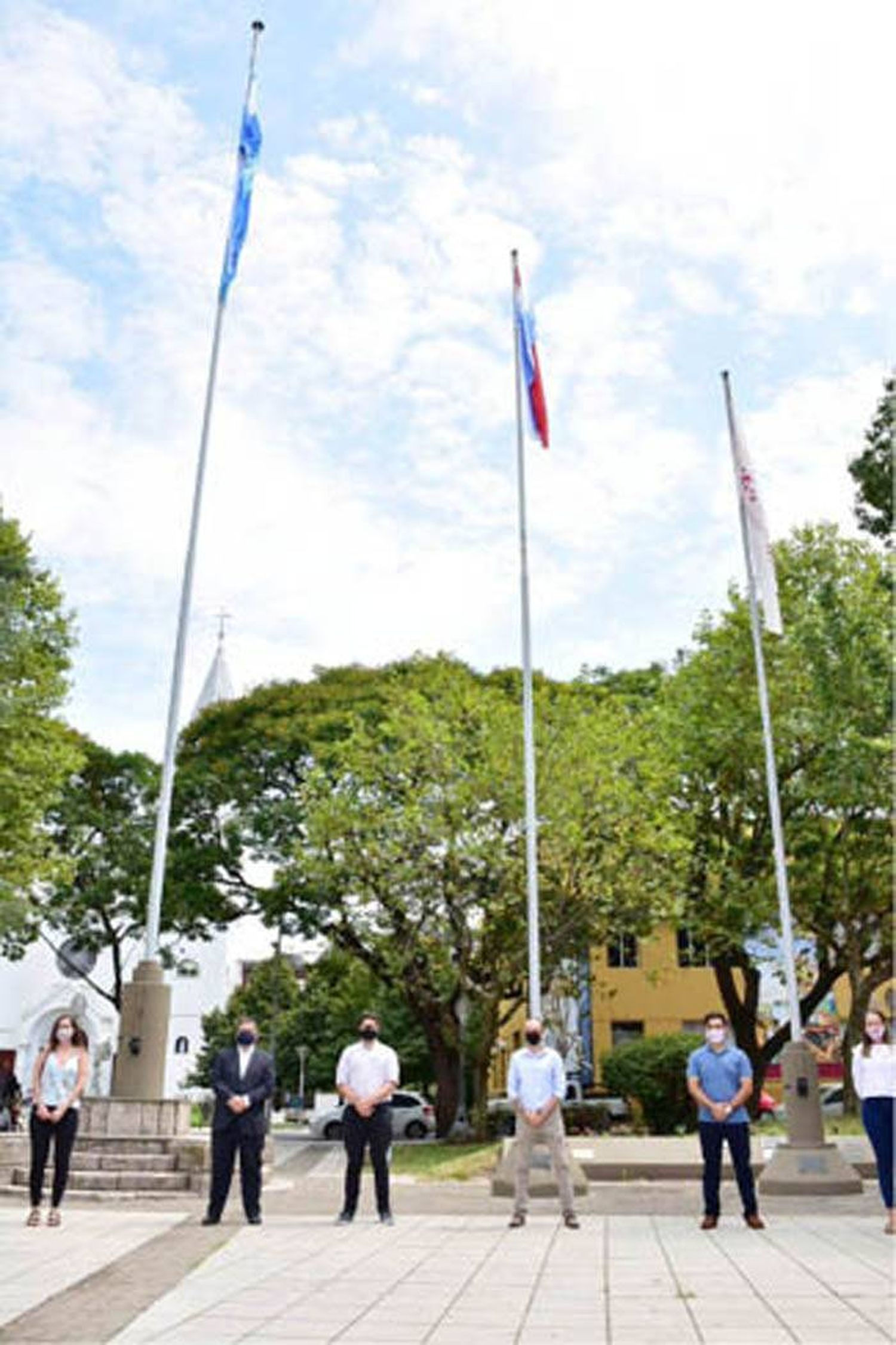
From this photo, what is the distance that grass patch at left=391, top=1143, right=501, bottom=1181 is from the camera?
1733 centimetres

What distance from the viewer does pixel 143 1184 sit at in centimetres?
1306

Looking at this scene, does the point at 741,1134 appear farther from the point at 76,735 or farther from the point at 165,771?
the point at 76,735

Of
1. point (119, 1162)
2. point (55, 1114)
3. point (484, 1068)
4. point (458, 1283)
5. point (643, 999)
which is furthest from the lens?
point (643, 999)

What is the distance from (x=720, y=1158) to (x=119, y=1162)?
6753 mm

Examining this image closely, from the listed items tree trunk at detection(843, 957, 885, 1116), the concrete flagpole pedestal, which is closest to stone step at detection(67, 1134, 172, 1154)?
the concrete flagpole pedestal

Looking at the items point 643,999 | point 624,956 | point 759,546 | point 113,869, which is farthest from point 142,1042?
point 643,999

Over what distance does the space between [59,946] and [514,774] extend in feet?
101

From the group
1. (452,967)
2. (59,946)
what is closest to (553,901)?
(452,967)

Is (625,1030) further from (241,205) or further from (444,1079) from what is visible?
(241,205)

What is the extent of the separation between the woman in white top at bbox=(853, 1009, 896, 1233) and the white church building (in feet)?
115

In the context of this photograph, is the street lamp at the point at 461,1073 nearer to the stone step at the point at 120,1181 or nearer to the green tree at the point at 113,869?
the green tree at the point at 113,869

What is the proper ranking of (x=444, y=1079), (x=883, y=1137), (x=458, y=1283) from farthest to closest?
(x=444, y=1079), (x=883, y=1137), (x=458, y=1283)

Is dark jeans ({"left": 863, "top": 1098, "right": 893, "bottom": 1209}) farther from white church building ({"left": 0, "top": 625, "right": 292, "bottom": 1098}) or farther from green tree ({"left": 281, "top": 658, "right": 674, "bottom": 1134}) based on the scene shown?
white church building ({"left": 0, "top": 625, "right": 292, "bottom": 1098})

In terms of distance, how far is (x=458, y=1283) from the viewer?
24.2ft
